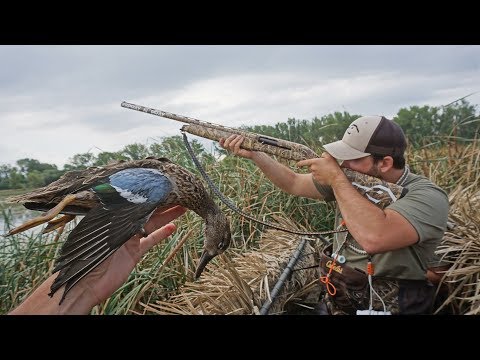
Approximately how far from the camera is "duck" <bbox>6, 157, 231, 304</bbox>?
1758 mm

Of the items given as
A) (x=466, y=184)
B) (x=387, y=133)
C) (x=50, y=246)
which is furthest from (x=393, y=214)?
(x=50, y=246)

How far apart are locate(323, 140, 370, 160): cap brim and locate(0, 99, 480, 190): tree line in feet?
0.42

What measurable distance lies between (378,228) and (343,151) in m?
0.35

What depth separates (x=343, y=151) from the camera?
6.62 feet

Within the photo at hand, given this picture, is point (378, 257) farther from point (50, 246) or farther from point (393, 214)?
point (50, 246)

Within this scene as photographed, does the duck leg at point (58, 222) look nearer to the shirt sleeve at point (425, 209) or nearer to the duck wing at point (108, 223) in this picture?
the duck wing at point (108, 223)

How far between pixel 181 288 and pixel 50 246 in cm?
60

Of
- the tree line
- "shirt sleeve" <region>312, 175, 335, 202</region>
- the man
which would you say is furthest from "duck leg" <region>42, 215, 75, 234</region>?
"shirt sleeve" <region>312, 175, 335, 202</region>

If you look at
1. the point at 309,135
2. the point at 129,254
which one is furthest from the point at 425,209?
the point at 129,254

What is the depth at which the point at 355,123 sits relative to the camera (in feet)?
6.77

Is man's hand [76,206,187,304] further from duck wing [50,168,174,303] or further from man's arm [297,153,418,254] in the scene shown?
man's arm [297,153,418,254]

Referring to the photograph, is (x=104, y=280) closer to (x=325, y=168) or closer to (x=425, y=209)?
(x=325, y=168)

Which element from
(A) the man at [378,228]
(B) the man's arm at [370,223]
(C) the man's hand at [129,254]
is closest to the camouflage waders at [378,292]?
(A) the man at [378,228]

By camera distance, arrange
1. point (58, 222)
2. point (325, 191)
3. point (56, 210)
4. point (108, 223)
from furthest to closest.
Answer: point (325, 191), point (58, 222), point (56, 210), point (108, 223)
